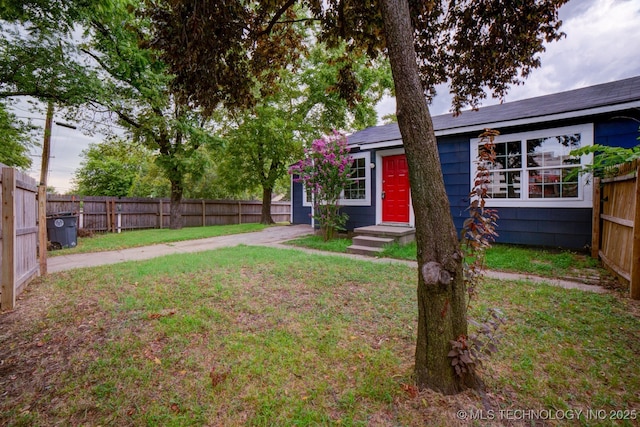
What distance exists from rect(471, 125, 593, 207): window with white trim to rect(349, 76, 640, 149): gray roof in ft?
1.40

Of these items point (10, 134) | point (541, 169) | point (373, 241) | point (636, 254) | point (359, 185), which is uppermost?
point (10, 134)

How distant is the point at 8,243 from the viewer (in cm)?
340

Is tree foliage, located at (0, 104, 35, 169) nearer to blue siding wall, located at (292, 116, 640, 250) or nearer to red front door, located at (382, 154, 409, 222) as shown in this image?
red front door, located at (382, 154, 409, 222)

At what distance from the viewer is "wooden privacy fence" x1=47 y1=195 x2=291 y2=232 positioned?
11141 millimetres

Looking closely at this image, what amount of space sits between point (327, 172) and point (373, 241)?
2231 mm

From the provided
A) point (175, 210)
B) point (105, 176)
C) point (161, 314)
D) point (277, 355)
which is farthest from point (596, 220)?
point (105, 176)

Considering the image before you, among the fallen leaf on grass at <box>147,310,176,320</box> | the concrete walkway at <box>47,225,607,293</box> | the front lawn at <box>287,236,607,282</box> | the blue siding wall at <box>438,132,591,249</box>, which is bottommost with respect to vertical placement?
the fallen leaf on grass at <box>147,310,176,320</box>

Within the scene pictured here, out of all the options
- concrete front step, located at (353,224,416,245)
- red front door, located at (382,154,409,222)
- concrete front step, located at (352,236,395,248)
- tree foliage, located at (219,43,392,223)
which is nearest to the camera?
concrete front step, located at (352,236,395,248)

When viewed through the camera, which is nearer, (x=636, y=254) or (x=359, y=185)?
(x=636, y=254)

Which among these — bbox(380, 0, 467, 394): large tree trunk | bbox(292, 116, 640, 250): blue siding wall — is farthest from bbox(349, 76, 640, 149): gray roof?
bbox(380, 0, 467, 394): large tree trunk

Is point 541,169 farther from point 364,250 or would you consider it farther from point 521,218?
point 364,250

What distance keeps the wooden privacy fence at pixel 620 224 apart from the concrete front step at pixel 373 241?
3.81 metres

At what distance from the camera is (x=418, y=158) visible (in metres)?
1.81

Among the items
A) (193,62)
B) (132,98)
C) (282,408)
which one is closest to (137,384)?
(282,408)
